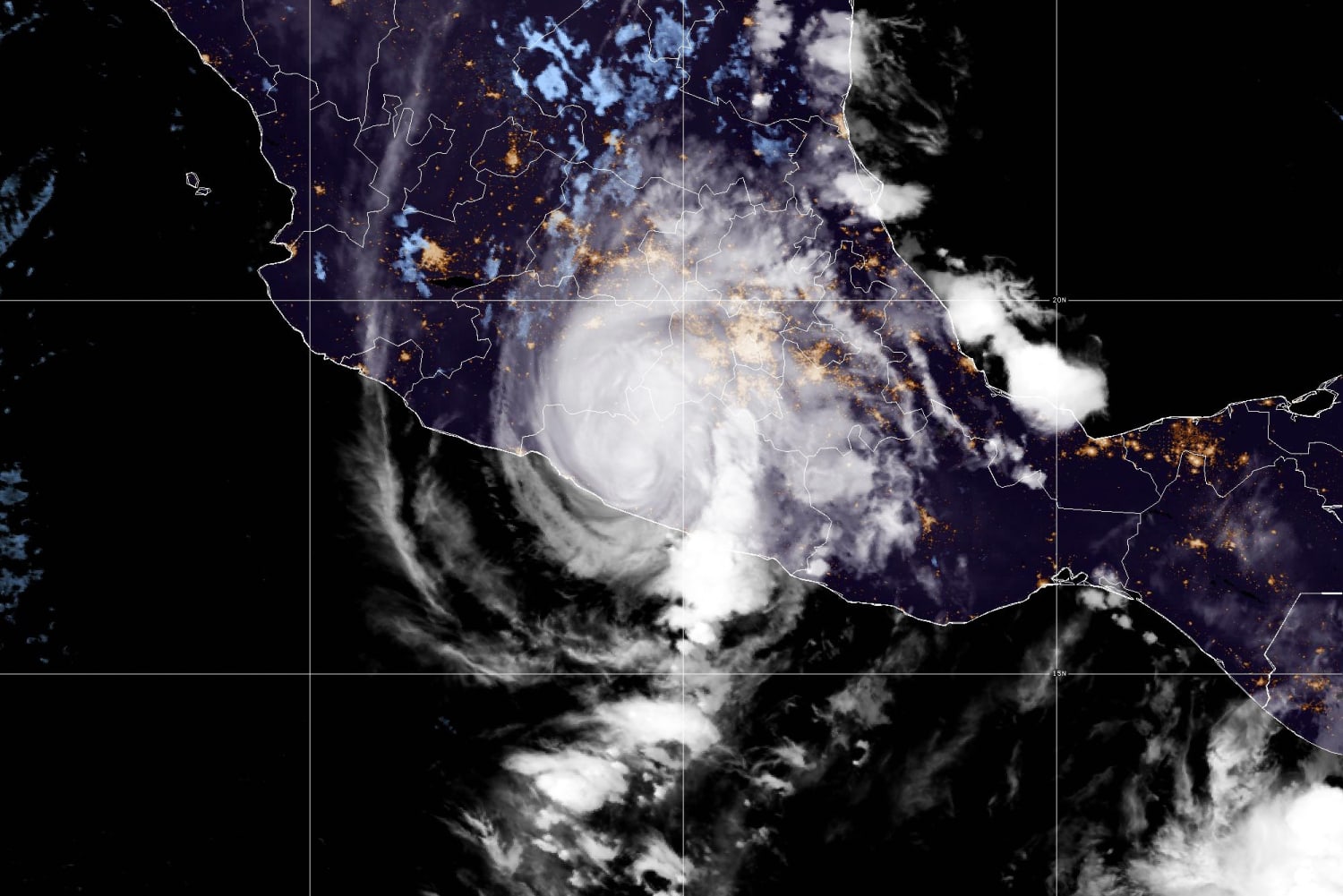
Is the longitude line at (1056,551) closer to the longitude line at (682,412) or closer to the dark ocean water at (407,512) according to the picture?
the dark ocean water at (407,512)

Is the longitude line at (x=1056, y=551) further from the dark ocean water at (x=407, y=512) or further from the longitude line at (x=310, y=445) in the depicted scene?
the longitude line at (x=310, y=445)

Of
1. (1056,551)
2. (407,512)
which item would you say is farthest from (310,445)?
(1056,551)

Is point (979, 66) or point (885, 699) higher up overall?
point (979, 66)

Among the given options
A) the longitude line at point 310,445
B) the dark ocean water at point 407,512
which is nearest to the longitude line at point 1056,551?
the dark ocean water at point 407,512

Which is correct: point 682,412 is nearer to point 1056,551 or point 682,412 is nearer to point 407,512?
point 407,512

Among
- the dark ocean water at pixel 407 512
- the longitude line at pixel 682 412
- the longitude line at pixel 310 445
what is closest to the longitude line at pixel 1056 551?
the dark ocean water at pixel 407 512

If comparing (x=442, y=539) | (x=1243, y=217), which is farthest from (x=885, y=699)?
(x=1243, y=217)

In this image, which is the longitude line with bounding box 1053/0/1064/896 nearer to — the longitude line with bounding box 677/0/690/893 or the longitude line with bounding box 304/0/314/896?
the longitude line with bounding box 677/0/690/893

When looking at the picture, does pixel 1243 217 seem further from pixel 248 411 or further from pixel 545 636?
pixel 248 411

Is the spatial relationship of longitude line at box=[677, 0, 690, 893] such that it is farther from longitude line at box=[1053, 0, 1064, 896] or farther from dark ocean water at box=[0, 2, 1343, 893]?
longitude line at box=[1053, 0, 1064, 896]

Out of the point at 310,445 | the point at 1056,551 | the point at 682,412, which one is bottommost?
the point at 310,445

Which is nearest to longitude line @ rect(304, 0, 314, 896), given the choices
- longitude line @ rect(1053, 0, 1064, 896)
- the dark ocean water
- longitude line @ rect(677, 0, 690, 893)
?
the dark ocean water
